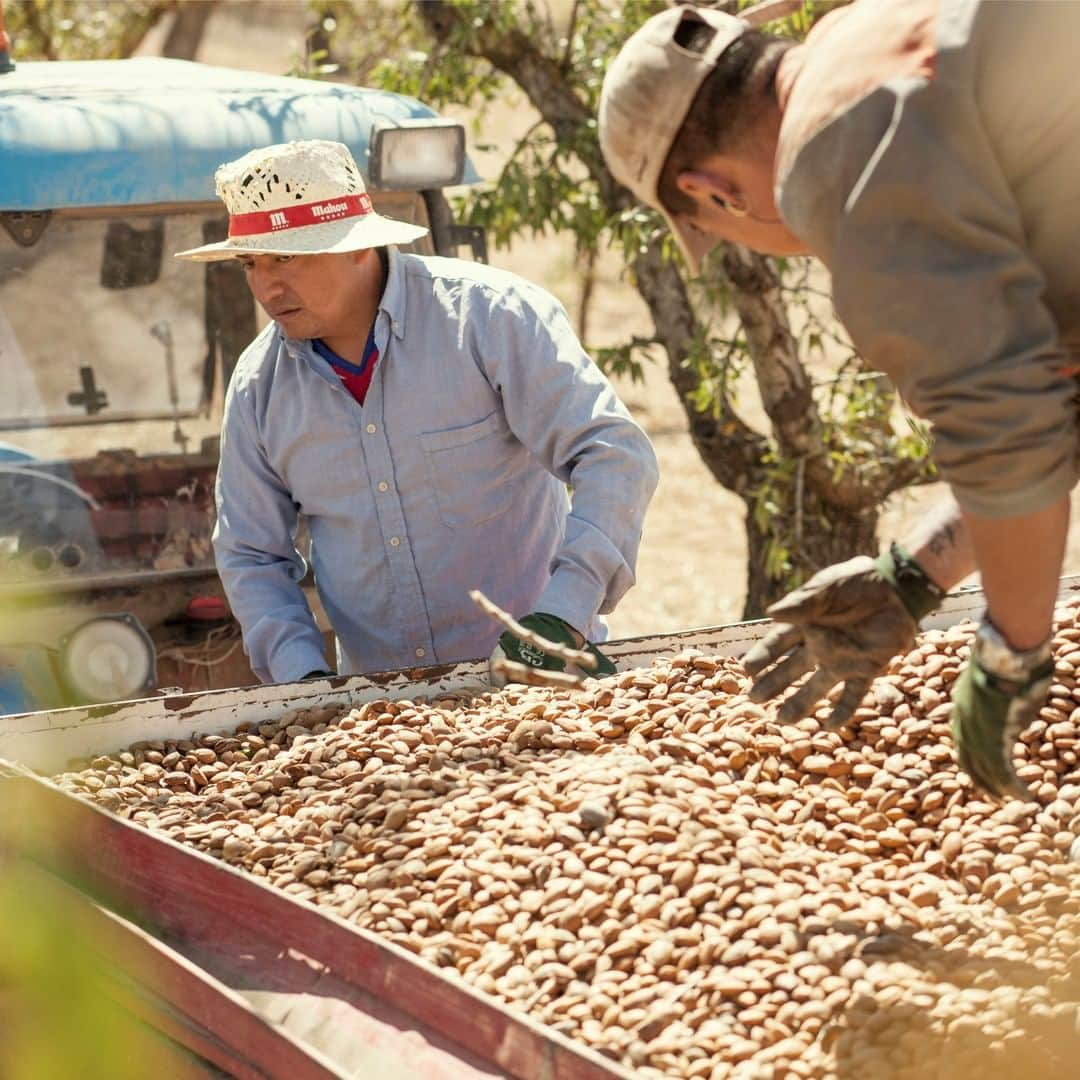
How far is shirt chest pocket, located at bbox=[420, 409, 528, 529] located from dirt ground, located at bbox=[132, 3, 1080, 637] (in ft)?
10.6

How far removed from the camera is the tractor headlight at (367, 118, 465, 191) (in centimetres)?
437

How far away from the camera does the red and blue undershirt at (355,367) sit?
11.8ft

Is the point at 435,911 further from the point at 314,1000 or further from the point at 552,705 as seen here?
the point at 552,705

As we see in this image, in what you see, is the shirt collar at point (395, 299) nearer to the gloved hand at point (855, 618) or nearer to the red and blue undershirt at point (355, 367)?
the red and blue undershirt at point (355, 367)

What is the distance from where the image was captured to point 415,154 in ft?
14.5

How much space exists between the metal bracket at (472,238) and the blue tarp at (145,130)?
222 millimetres

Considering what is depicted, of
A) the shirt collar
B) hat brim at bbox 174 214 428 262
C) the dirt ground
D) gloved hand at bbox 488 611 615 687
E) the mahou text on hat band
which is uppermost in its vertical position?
the mahou text on hat band

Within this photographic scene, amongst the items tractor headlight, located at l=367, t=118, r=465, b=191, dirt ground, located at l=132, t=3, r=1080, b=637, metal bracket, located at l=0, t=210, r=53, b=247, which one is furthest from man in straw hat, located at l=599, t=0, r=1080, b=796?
dirt ground, located at l=132, t=3, r=1080, b=637

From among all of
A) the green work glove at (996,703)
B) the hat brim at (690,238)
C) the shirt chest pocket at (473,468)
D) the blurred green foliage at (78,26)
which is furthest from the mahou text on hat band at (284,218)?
the blurred green foliage at (78,26)

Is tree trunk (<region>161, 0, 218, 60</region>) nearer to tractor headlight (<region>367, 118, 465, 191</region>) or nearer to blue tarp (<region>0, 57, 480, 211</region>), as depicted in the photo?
blue tarp (<region>0, 57, 480, 211</region>)

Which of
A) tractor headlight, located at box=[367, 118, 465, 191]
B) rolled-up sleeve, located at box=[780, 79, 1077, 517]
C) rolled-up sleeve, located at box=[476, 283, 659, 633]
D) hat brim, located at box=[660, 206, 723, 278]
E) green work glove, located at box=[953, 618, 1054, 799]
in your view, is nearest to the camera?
rolled-up sleeve, located at box=[780, 79, 1077, 517]

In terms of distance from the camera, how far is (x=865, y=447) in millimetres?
6328

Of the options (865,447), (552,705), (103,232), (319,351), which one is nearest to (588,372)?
(319,351)

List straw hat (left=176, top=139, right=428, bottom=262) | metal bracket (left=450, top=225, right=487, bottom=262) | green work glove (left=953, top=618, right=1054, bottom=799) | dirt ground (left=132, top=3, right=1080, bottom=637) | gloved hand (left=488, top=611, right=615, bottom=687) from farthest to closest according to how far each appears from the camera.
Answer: dirt ground (left=132, top=3, right=1080, bottom=637), metal bracket (left=450, top=225, right=487, bottom=262), straw hat (left=176, top=139, right=428, bottom=262), gloved hand (left=488, top=611, right=615, bottom=687), green work glove (left=953, top=618, right=1054, bottom=799)
